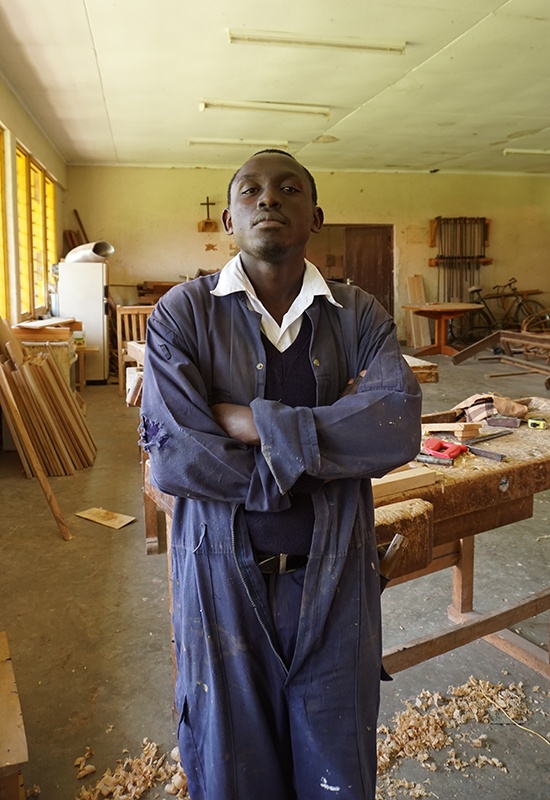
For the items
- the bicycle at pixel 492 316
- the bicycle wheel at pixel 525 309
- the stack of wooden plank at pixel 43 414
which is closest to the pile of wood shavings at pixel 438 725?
the stack of wooden plank at pixel 43 414

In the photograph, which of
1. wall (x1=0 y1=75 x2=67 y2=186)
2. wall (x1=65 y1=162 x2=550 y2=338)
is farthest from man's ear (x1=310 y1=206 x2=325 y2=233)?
wall (x1=65 y1=162 x2=550 y2=338)

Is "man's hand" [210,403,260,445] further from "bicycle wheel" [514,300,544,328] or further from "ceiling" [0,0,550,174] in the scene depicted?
"bicycle wheel" [514,300,544,328]

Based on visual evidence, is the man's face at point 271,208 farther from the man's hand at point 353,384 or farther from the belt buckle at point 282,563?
the belt buckle at point 282,563

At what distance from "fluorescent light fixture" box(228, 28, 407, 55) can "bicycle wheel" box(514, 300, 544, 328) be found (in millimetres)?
8652

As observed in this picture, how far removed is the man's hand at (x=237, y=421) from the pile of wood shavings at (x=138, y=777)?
4.34ft

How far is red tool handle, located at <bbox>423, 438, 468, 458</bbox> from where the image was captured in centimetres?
219

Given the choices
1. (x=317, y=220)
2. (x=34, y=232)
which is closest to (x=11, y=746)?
(x=317, y=220)

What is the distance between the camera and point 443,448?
2.24 metres

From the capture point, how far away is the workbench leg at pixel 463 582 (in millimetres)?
2812

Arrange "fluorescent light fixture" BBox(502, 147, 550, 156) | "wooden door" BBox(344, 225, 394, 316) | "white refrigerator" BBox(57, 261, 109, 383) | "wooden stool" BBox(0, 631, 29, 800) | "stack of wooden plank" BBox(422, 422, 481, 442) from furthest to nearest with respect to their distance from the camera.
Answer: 1. "wooden door" BBox(344, 225, 394, 316)
2. "fluorescent light fixture" BBox(502, 147, 550, 156)
3. "white refrigerator" BBox(57, 261, 109, 383)
4. "stack of wooden plank" BBox(422, 422, 481, 442)
5. "wooden stool" BBox(0, 631, 29, 800)

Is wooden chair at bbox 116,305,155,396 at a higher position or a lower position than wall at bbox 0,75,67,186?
lower

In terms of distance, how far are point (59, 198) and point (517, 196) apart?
9.42m

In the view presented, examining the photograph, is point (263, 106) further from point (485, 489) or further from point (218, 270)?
point (485, 489)

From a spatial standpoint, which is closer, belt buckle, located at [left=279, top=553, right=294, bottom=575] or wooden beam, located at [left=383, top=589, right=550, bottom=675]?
belt buckle, located at [left=279, top=553, right=294, bottom=575]
